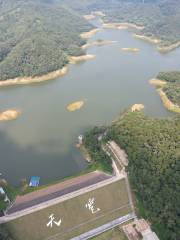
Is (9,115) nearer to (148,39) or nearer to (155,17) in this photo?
(148,39)

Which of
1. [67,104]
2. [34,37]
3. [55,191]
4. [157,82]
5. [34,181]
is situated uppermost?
[34,37]

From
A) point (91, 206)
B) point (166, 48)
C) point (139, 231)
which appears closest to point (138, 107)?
point (91, 206)

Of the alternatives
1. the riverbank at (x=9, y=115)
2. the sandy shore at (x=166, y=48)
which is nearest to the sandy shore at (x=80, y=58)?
the sandy shore at (x=166, y=48)

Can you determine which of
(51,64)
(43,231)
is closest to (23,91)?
(51,64)

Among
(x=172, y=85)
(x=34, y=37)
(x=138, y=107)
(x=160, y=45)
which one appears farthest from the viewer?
(x=160, y=45)

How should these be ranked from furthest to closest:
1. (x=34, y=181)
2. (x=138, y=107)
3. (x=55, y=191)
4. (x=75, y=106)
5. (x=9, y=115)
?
1. (x=75, y=106)
2. (x=138, y=107)
3. (x=9, y=115)
4. (x=34, y=181)
5. (x=55, y=191)

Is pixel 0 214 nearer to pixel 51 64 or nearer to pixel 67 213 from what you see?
pixel 67 213
